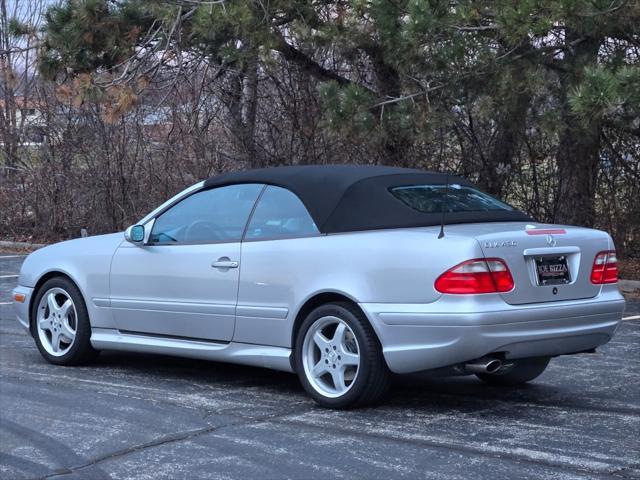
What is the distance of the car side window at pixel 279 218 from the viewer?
295 inches

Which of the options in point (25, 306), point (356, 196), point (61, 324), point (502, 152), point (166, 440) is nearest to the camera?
point (166, 440)

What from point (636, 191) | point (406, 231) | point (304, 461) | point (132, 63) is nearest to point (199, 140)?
point (132, 63)

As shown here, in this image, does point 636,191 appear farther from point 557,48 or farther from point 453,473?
point 453,473

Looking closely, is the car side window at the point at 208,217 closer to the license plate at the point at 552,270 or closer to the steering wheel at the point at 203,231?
the steering wheel at the point at 203,231

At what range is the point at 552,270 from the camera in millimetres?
6938

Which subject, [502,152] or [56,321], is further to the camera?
[502,152]

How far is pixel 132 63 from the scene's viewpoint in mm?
17219

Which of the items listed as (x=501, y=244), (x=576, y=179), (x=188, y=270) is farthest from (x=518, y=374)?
(x=576, y=179)

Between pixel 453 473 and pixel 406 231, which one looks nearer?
pixel 453 473

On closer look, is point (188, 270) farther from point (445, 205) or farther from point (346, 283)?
point (445, 205)

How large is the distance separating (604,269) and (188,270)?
288 cm

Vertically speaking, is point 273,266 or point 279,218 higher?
point 279,218

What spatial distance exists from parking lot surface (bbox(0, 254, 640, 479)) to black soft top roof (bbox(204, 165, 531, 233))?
1208mm

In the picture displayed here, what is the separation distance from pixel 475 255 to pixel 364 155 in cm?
1145
